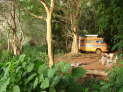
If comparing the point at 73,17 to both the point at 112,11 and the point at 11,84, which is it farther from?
the point at 11,84

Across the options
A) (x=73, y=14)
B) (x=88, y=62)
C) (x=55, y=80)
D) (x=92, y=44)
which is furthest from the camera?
(x=92, y=44)

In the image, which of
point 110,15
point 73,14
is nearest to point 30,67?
point 110,15

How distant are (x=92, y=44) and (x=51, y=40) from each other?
15621 millimetres

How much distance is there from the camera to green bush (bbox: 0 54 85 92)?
202 cm

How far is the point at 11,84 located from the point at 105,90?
1104 mm

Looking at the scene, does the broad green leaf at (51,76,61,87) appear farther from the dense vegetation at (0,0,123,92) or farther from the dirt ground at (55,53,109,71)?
the dirt ground at (55,53,109,71)

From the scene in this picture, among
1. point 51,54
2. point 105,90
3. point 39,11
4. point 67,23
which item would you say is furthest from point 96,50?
point 105,90

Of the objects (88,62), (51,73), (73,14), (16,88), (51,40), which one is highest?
(73,14)

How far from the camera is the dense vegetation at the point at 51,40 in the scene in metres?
2.11

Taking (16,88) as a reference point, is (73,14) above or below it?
above

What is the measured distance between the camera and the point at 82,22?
2514 cm

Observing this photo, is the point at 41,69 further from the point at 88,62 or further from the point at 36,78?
the point at 88,62

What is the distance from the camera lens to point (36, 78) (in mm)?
2045

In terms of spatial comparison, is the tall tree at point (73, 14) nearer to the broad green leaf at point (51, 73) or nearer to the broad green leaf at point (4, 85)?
the broad green leaf at point (51, 73)
